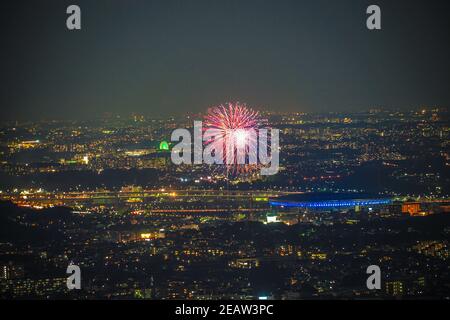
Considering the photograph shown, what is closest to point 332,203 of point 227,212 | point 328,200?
point 328,200

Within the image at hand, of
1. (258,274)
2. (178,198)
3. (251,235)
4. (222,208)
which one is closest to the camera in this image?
(258,274)

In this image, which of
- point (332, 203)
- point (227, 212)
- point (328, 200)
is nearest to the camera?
point (227, 212)

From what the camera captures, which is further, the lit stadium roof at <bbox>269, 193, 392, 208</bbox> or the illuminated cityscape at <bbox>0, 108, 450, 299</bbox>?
the lit stadium roof at <bbox>269, 193, 392, 208</bbox>

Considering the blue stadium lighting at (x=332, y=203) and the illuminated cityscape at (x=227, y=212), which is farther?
the blue stadium lighting at (x=332, y=203)

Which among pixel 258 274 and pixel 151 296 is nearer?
pixel 151 296

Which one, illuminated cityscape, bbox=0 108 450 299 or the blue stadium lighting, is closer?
illuminated cityscape, bbox=0 108 450 299

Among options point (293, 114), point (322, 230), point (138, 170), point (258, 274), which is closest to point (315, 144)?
point (293, 114)

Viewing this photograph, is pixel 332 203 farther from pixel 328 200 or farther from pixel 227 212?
pixel 227 212
